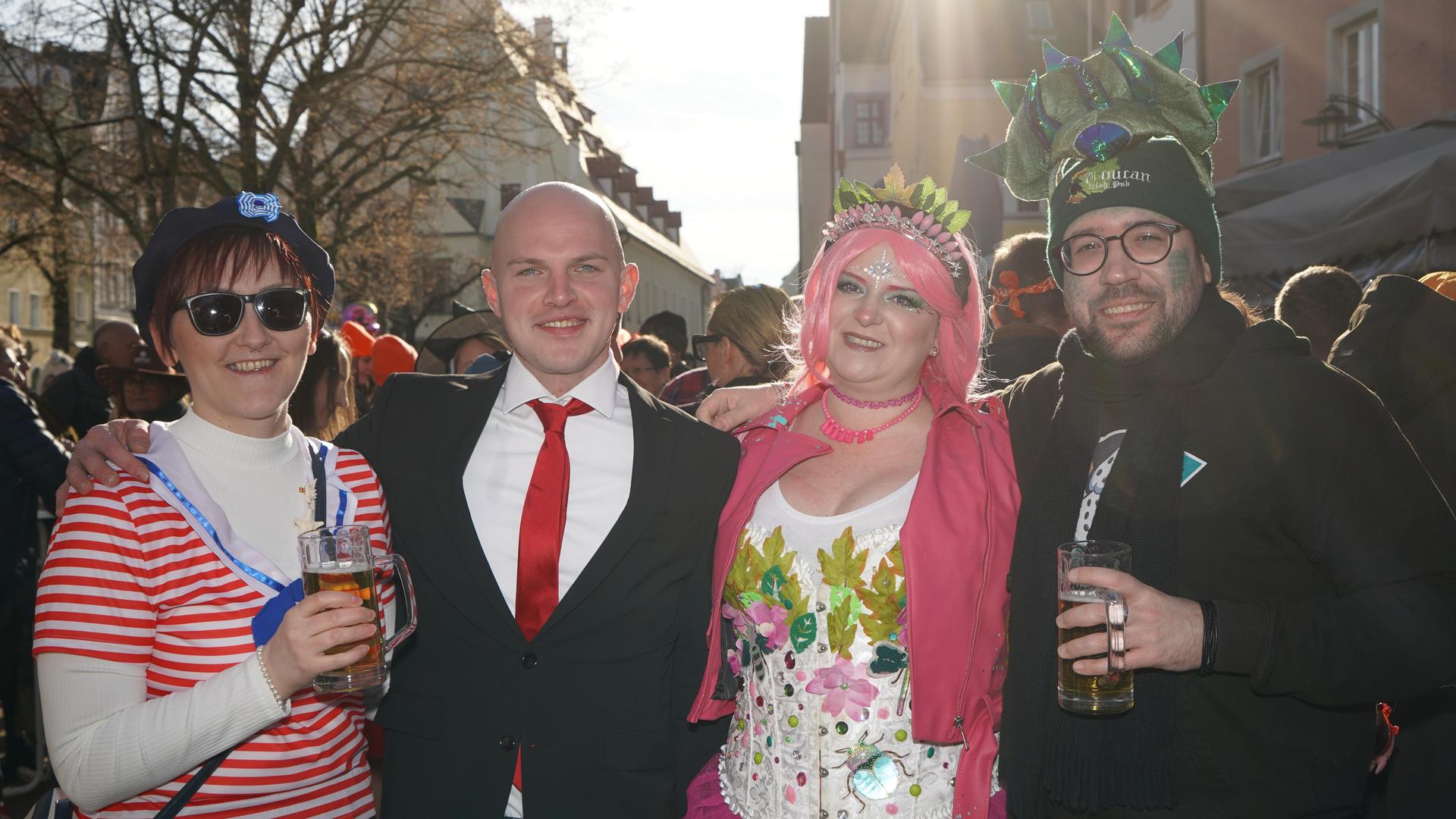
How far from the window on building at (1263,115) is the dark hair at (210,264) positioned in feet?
43.5

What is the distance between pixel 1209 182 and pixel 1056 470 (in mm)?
726

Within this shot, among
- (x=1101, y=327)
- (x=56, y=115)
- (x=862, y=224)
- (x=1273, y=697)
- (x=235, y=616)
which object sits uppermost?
(x=56, y=115)

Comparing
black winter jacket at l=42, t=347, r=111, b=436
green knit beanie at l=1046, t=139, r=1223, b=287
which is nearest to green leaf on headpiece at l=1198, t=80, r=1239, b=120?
green knit beanie at l=1046, t=139, r=1223, b=287

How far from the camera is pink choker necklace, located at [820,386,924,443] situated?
117 inches

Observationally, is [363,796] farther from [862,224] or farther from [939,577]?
[862,224]

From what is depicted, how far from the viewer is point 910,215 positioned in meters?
2.95

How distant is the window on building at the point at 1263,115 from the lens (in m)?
13.4

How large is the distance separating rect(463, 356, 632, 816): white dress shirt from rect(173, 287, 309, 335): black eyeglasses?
1.96 feet

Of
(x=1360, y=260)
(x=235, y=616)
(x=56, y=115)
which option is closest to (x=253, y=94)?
(x=56, y=115)

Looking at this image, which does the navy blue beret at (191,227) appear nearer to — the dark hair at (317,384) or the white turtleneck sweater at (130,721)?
the white turtleneck sweater at (130,721)

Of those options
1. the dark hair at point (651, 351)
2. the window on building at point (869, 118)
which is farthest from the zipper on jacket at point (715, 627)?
the window on building at point (869, 118)

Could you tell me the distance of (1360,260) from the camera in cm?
594

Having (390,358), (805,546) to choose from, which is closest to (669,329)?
(390,358)

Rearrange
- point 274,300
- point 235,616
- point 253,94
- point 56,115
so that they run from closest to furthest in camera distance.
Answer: point 235,616, point 274,300, point 253,94, point 56,115
